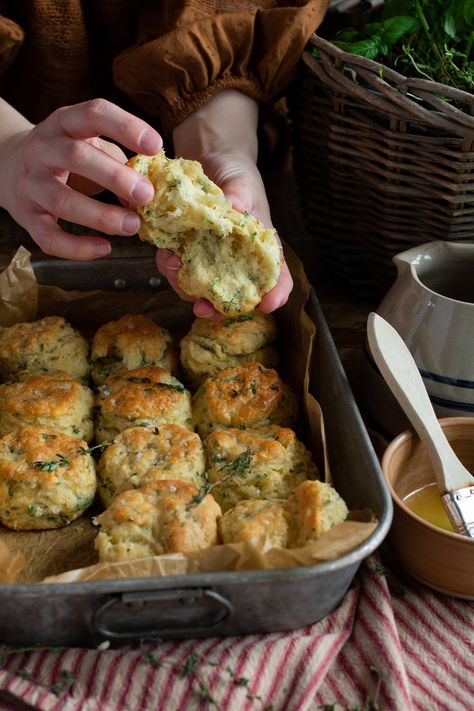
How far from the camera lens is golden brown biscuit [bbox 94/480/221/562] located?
1708mm

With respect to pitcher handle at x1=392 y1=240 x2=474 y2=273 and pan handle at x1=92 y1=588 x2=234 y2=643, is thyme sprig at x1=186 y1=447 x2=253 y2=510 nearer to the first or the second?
pan handle at x1=92 y1=588 x2=234 y2=643

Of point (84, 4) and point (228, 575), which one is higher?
point (84, 4)

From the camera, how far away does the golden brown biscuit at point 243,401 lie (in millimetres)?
2160

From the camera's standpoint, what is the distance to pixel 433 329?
205 cm

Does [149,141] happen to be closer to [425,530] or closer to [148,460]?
[148,460]

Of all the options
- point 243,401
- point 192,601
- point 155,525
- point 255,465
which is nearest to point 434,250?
point 243,401

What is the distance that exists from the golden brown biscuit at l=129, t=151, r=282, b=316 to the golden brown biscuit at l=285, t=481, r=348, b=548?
562mm

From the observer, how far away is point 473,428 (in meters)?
2.01

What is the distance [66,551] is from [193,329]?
31.1 inches

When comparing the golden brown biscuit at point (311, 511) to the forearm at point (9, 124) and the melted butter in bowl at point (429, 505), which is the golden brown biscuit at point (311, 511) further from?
the forearm at point (9, 124)

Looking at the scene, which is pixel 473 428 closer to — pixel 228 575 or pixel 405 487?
pixel 405 487

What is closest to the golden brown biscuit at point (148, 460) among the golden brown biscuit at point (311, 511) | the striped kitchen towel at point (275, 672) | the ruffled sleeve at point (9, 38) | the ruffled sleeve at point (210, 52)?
the golden brown biscuit at point (311, 511)

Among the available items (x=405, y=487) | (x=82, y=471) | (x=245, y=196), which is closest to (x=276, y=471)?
(x=405, y=487)

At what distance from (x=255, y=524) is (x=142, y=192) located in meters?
0.81
